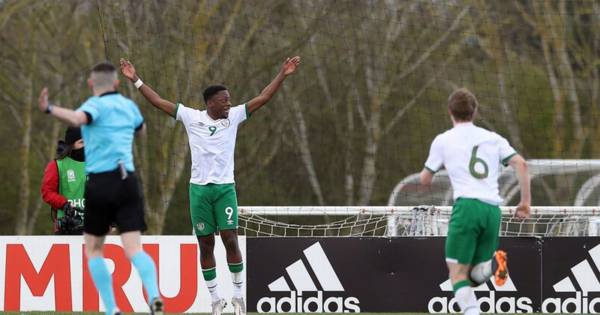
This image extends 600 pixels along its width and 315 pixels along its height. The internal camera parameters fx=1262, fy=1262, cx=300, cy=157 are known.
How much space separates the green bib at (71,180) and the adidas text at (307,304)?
2.22 m

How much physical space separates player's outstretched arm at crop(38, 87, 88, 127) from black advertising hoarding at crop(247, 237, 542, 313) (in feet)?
15.7

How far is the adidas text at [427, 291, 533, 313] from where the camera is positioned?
43.2 feet

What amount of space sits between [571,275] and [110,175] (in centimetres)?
592

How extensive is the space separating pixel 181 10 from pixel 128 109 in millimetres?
9044

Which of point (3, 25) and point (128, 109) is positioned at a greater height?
point (3, 25)

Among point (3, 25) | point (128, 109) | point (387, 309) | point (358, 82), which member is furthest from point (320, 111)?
point (128, 109)

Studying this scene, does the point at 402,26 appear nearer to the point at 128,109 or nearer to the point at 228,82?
the point at 228,82

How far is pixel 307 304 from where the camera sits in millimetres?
13328

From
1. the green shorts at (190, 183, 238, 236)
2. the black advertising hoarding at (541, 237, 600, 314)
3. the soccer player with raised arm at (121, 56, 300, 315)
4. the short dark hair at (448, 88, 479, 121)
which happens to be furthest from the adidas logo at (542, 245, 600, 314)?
the short dark hair at (448, 88, 479, 121)

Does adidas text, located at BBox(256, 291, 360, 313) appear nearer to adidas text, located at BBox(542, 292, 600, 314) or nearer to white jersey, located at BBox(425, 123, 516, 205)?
adidas text, located at BBox(542, 292, 600, 314)

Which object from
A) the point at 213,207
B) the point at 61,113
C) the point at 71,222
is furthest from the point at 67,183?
the point at 61,113

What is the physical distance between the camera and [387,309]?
13.2 metres

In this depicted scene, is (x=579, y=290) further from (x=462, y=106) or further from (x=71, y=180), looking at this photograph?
(x=71, y=180)

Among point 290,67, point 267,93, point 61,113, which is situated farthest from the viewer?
point 290,67
